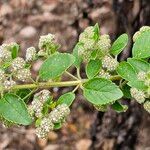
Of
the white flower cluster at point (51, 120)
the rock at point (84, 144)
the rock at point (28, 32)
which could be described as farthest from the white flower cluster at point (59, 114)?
the rock at point (28, 32)

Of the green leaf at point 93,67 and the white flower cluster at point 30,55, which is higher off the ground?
the white flower cluster at point 30,55

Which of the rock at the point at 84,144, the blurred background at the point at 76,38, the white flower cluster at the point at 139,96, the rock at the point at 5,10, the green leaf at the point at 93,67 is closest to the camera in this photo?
the white flower cluster at the point at 139,96

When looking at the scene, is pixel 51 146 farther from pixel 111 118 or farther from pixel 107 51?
pixel 107 51

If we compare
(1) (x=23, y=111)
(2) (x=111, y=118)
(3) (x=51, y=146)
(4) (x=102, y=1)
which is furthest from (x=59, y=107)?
(4) (x=102, y=1)

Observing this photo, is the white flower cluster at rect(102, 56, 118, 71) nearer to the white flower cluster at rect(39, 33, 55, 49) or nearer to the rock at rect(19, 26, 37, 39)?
the white flower cluster at rect(39, 33, 55, 49)

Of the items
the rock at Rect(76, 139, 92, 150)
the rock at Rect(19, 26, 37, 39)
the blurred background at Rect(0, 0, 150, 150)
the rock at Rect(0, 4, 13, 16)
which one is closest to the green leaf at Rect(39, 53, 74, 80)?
the blurred background at Rect(0, 0, 150, 150)

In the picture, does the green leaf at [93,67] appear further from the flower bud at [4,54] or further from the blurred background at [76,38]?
the blurred background at [76,38]
